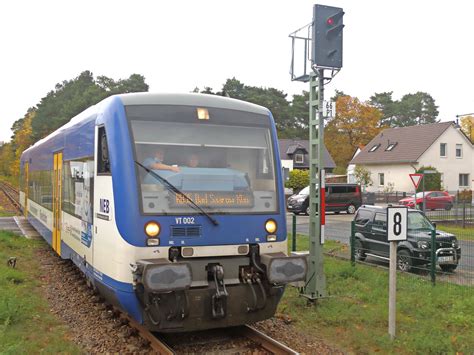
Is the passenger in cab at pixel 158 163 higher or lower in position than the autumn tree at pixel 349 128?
lower

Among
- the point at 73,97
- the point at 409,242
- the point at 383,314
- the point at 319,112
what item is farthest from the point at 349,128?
the point at 383,314

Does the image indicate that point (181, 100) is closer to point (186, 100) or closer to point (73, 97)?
point (186, 100)

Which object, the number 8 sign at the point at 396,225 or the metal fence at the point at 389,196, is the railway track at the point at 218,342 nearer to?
the number 8 sign at the point at 396,225

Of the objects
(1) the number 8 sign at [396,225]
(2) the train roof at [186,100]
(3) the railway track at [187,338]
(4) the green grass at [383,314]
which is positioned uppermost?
(2) the train roof at [186,100]

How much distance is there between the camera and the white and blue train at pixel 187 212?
5.62m

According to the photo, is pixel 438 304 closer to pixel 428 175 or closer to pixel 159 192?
pixel 159 192

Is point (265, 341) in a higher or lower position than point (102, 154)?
lower

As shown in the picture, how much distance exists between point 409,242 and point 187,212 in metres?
7.21

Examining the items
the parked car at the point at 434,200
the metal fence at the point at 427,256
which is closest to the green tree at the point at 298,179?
the parked car at the point at 434,200

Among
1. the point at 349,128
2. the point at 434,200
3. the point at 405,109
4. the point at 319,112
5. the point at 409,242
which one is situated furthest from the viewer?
the point at 405,109

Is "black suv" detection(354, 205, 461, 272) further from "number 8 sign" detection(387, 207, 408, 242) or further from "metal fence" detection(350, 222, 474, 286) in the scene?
"number 8 sign" detection(387, 207, 408, 242)

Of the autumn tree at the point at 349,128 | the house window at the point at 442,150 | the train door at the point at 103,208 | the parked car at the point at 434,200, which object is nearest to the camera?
the train door at the point at 103,208

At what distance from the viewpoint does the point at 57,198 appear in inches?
426

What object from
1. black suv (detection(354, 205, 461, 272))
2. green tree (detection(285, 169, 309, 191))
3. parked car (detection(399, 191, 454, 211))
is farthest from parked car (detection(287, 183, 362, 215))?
black suv (detection(354, 205, 461, 272))
